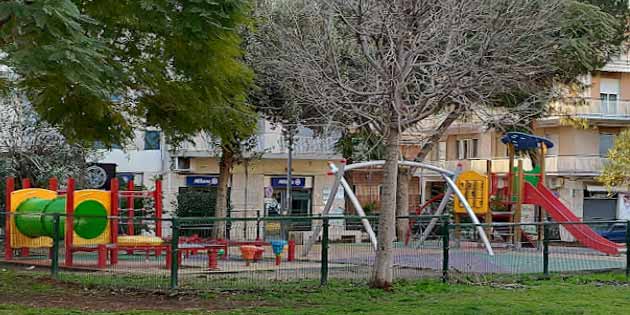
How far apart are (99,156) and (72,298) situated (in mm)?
21997

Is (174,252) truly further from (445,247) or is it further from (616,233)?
(616,233)

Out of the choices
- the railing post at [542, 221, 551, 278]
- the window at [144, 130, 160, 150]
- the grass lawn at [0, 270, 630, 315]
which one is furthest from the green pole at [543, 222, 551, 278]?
the window at [144, 130, 160, 150]

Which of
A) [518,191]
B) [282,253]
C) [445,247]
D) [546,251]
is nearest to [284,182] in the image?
[518,191]

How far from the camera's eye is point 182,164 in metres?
44.9

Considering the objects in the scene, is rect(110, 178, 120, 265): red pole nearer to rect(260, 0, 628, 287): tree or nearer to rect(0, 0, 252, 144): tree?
rect(0, 0, 252, 144): tree

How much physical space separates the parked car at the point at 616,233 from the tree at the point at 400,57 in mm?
4825

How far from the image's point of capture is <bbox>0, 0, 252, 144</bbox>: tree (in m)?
12.3

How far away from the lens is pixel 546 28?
1919cm

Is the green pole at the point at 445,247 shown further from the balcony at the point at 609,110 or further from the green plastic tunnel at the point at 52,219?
the balcony at the point at 609,110

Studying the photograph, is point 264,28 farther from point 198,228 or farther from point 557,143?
point 557,143

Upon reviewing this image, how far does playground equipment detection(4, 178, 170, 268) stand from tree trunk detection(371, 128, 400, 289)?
3.79 m

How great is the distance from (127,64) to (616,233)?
11.2 metres

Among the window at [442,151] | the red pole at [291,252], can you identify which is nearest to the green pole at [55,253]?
the red pole at [291,252]

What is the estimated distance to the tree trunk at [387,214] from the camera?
607 inches
